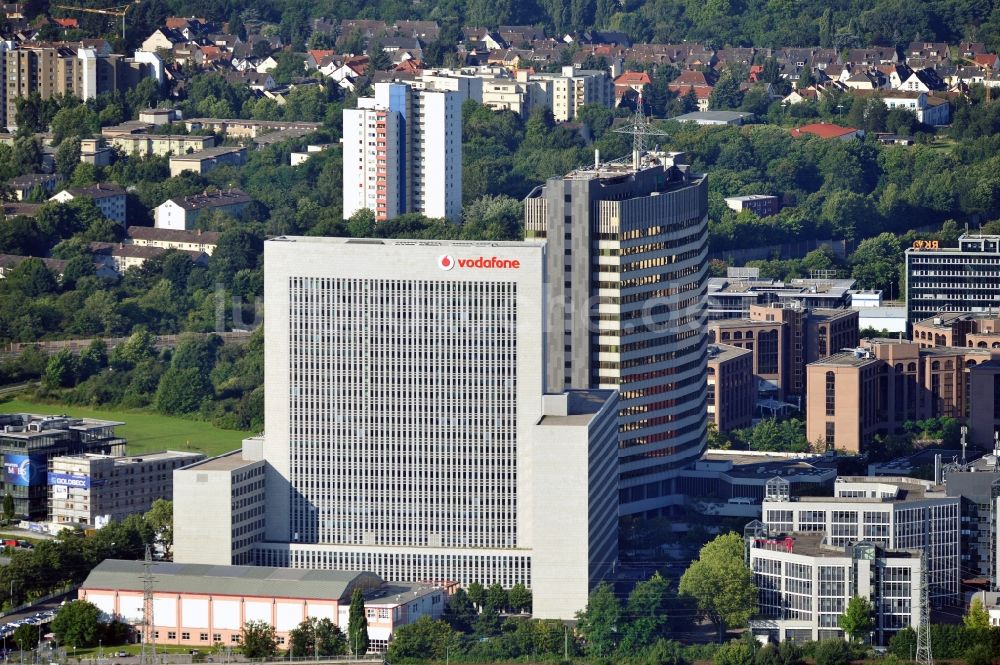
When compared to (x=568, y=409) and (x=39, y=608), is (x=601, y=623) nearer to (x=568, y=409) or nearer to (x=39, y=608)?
(x=568, y=409)

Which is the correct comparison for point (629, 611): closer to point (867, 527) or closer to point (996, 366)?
point (867, 527)

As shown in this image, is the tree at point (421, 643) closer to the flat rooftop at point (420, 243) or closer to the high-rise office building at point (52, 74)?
the flat rooftop at point (420, 243)

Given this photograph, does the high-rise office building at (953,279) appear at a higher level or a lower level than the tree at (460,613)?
higher

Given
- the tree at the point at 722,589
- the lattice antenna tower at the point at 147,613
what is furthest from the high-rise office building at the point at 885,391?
the lattice antenna tower at the point at 147,613

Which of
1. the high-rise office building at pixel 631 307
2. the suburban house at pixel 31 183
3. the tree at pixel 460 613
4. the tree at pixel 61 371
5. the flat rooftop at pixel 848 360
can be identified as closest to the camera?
the tree at pixel 460 613

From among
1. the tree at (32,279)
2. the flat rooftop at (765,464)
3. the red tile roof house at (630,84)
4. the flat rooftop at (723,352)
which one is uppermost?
the red tile roof house at (630,84)

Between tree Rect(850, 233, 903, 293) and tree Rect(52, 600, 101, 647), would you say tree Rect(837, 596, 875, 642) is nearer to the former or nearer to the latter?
tree Rect(52, 600, 101, 647)

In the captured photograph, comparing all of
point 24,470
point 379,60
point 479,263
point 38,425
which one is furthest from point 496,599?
point 379,60
